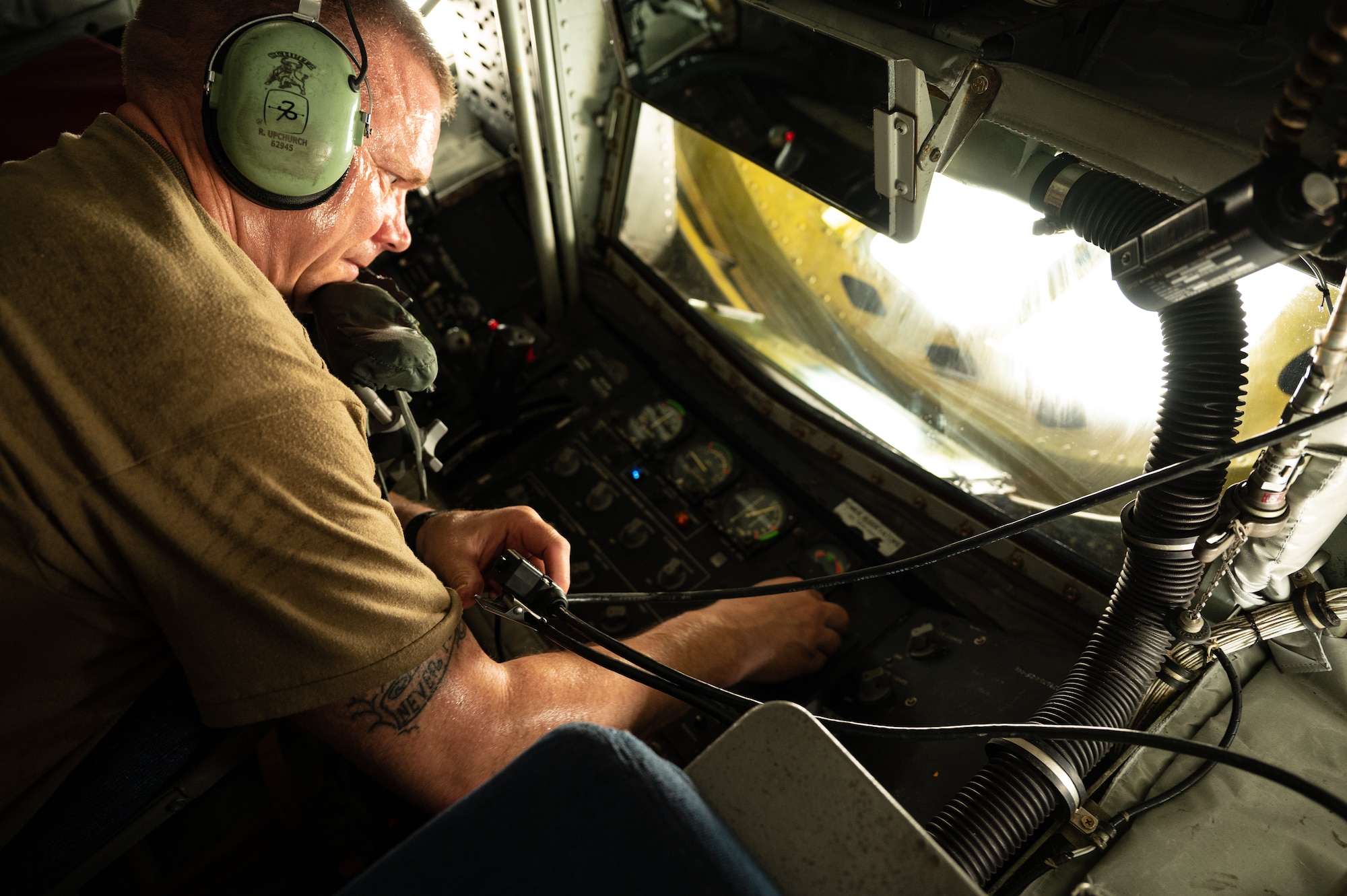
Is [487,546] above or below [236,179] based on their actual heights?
below

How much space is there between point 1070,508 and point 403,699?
96cm

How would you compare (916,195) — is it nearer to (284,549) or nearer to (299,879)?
(284,549)

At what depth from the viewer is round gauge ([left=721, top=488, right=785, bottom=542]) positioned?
202 cm

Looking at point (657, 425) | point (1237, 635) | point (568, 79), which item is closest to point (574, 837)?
point (1237, 635)

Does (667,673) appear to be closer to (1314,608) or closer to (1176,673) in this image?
(1176,673)

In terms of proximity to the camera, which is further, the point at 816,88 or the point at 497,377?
the point at 497,377

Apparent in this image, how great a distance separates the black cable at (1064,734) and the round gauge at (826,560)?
72cm

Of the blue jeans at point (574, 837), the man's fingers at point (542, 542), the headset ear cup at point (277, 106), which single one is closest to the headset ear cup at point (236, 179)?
the headset ear cup at point (277, 106)

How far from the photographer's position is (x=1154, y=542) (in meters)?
1.23

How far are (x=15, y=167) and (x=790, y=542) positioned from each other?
157 cm

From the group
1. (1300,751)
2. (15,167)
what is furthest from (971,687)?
(15,167)

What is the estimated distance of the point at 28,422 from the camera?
40.7 inches

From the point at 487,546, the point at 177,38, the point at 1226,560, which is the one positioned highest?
the point at 1226,560

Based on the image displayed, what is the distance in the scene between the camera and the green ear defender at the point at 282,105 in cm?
123
